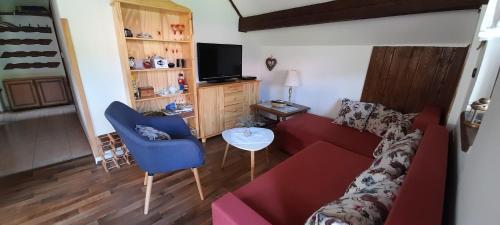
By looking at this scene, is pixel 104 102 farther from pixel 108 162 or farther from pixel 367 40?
pixel 367 40

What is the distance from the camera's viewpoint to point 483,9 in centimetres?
142

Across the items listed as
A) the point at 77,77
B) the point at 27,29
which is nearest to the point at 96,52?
the point at 77,77

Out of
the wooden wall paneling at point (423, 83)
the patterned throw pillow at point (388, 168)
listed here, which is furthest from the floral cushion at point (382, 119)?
the patterned throw pillow at point (388, 168)

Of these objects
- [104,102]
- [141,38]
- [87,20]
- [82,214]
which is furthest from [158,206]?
[87,20]

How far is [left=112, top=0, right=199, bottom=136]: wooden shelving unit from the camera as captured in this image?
7.36 ft

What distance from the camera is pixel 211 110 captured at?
9.63 feet

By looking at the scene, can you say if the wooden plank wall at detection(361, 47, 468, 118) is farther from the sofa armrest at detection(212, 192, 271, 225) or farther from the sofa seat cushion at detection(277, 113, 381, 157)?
the sofa armrest at detection(212, 192, 271, 225)

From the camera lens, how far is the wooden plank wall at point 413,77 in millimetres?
2021

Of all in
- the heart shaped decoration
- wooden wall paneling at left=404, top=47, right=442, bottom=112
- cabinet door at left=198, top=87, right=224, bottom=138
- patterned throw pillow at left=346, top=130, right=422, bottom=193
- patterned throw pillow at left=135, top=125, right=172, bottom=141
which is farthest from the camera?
the heart shaped decoration

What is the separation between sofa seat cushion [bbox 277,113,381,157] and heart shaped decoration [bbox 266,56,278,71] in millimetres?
1098

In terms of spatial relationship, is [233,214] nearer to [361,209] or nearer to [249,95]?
[361,209]

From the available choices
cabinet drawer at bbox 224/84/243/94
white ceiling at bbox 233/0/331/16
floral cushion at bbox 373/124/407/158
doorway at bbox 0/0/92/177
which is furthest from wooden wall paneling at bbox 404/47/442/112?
doorway at bbox 0/0/92/177

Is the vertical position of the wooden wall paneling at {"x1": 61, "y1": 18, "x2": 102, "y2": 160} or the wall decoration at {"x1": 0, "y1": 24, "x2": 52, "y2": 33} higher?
the wall decoration at {"x1": 0, "y1": 24, "x2": 52, "y2": 33}

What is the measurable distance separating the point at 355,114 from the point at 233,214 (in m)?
2.08
